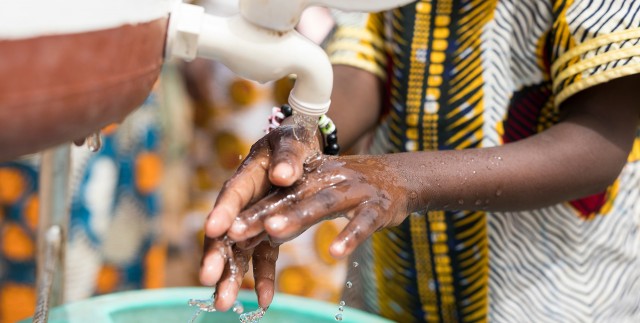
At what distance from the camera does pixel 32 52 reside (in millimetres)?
488

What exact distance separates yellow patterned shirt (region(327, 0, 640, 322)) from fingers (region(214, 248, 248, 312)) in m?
0.36

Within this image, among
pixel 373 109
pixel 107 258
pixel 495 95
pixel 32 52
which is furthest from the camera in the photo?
pixel 107 258

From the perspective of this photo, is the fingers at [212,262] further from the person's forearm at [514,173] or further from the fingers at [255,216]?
the person's forearm at [514,173]

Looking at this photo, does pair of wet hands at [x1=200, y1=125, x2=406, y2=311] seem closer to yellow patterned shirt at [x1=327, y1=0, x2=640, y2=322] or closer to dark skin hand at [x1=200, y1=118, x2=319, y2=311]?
dark skin hand at [x1=200, y1=118, x2=319, y2=311]

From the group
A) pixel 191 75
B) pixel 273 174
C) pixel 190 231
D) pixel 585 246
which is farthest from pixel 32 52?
pixel 190 231

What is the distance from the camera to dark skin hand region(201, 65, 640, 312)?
681 millimetres

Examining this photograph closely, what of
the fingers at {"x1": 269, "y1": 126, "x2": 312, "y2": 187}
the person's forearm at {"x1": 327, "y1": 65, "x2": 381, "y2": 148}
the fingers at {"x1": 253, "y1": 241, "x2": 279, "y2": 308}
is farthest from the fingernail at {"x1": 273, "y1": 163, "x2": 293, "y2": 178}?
the person's forearm at {"x1": 327, "y1": 65, "x2": 381, "y2": 148}

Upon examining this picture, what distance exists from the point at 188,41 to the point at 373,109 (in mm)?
512

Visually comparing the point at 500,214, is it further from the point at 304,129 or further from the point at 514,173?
the point at 304,129

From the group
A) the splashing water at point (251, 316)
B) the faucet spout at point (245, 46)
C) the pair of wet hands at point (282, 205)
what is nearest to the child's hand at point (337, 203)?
the pair of wet hands at point (282, 205)

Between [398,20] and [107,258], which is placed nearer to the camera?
[398,20]

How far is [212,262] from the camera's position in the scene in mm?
654

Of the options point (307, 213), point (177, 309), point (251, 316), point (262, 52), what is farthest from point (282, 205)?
point (177, 309)

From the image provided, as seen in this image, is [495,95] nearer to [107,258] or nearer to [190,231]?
[107,258]
